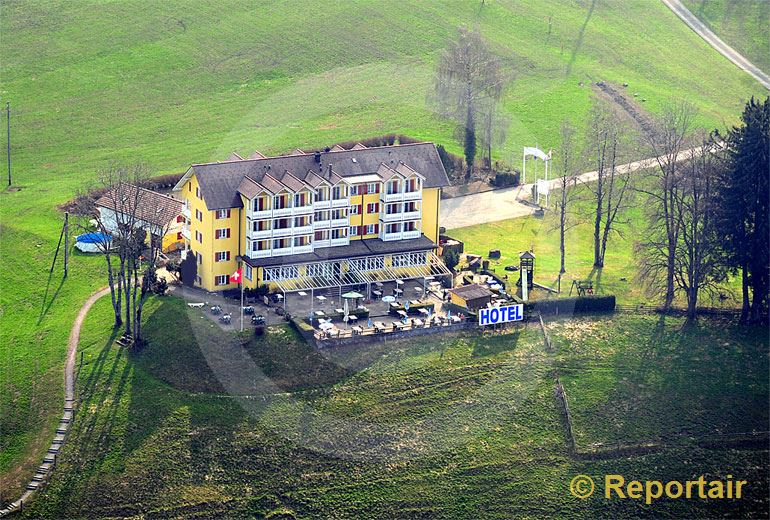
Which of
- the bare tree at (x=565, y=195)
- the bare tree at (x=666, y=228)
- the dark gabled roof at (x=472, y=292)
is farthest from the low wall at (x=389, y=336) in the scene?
the bare tree at (x=666, y=228)

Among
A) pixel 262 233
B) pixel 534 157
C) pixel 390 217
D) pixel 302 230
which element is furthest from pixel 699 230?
pixel 262 233

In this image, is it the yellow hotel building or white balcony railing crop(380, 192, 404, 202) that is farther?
white balcony railing crop(380, 192, 404, 202)

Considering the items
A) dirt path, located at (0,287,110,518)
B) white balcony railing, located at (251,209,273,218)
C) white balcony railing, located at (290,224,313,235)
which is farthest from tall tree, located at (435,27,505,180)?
dirt path, located at (0,287,110,518)

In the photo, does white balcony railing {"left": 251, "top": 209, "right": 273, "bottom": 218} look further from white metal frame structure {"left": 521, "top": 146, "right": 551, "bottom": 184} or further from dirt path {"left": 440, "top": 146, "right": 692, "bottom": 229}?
white metal frame structure {"left": 521, "top": 146, "right": 551, "bottom": 184}

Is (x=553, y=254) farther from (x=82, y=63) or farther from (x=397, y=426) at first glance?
(x=82, y=63)

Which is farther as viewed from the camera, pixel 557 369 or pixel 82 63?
pixel 82 63

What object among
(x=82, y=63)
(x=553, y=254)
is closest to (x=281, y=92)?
(x=82, y=63)
